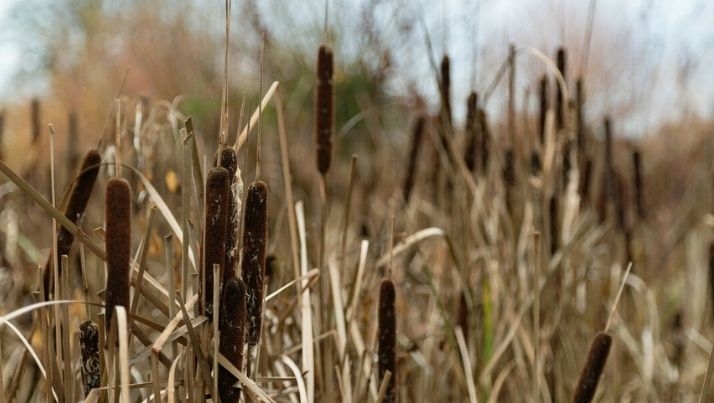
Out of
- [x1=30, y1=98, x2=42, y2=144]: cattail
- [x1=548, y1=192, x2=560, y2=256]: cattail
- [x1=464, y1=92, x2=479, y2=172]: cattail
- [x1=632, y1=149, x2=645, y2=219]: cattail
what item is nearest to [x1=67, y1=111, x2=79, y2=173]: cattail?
[x1=30, y1=98, x2=42, y2=144]: cattail

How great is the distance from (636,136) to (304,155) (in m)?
1.14

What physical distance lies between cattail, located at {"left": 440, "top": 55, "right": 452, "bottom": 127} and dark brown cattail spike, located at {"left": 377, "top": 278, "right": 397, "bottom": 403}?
384 mm

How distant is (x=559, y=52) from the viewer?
1.04 m

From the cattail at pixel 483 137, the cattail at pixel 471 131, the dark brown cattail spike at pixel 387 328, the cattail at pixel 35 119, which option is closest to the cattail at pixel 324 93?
the dark brown cattail spike at pixel 387 328

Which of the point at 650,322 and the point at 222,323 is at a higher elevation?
the point at 222,323

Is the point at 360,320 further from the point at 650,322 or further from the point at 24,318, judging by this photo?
the point at 24,318

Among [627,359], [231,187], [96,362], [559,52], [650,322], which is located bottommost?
[627,359]

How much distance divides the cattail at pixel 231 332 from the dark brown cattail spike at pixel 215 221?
1 centimetres

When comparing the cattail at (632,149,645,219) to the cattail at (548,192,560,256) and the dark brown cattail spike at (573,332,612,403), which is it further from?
the dark brown cattail spike at (573,332,612,403)

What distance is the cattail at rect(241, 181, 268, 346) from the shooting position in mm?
502

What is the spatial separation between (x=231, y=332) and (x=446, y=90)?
586mm

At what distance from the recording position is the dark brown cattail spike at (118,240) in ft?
1.53

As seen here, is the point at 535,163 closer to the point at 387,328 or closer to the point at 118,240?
the point at 387,328

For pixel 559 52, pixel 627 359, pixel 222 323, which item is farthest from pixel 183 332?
pixel 627 359
